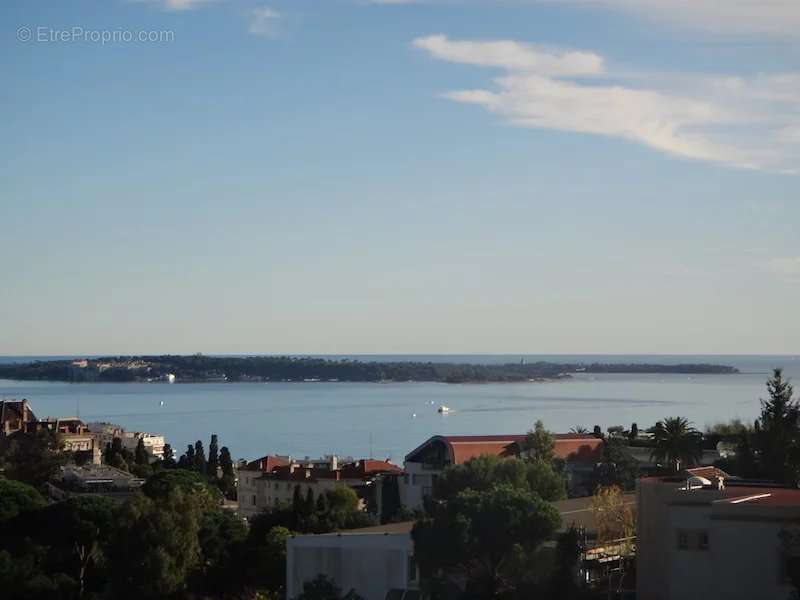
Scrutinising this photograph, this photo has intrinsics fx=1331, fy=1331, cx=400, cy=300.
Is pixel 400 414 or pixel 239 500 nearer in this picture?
pixel 239 500

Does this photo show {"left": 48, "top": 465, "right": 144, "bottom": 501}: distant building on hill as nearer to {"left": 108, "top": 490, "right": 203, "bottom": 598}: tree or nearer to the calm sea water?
{"left": 108, "top": 490, "right": 203, "bottom": 598}: tree

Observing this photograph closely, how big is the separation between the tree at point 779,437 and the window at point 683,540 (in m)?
10.1

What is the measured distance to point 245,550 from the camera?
3009 centimetres

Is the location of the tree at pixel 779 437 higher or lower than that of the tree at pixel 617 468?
higher

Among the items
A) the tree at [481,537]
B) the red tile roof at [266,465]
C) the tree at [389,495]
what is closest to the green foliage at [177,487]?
the tree at [389,495]

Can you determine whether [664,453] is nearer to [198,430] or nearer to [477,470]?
[477,470]

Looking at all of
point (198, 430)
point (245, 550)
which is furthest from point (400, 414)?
point (245, 550)

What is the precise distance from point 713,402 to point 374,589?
126 metres

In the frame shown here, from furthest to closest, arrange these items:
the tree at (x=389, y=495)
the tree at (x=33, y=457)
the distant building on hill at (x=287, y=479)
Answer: the distant building on hill at (x=287, y=479)
the tree at (x=33, y=457)
the tree at (x=389, y=495)

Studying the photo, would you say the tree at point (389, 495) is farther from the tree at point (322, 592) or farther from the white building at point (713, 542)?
the white building at point (713, 542)

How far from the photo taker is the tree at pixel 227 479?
56.8 metres

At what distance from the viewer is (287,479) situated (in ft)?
176

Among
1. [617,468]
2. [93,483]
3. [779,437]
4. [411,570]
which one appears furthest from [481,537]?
[93,483]

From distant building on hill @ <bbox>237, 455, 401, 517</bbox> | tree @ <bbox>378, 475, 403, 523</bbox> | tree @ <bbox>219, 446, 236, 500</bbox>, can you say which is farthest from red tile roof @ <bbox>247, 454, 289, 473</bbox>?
tree @ <bbox>378, 475, 403, 523</bbox>
